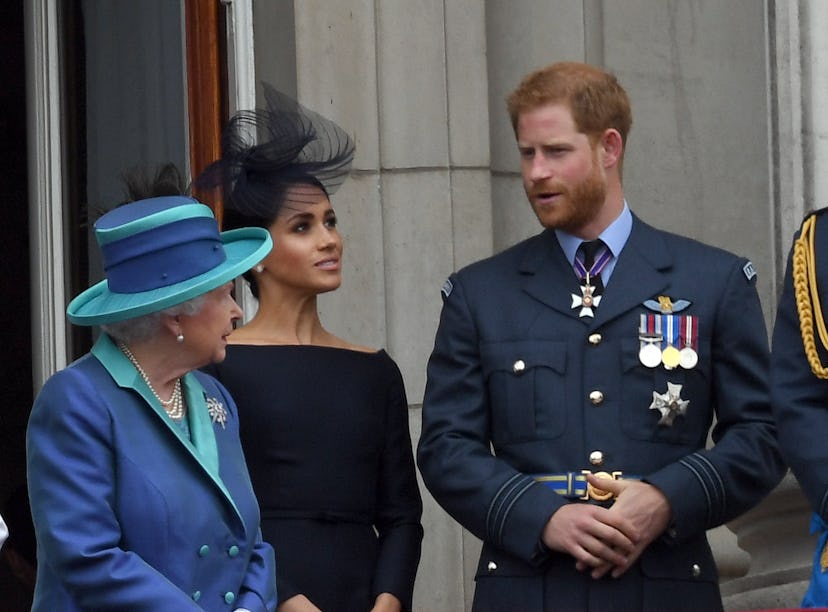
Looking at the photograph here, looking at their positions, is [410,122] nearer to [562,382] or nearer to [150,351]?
[562,382]

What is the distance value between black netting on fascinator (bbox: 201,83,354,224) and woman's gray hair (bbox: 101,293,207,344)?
0.94 m

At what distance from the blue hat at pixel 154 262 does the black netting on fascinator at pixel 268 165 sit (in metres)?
0.84

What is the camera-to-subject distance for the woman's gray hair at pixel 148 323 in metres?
4.34

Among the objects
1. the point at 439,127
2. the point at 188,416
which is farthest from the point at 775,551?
the point at 188,416

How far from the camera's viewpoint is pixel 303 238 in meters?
5.28

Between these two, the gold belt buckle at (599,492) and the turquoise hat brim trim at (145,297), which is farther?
the gold belt buckle at (599,492)

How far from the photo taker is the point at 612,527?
4.72 meters

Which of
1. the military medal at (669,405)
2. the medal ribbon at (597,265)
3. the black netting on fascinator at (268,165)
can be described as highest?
the black netting on fascinator at (268,165)

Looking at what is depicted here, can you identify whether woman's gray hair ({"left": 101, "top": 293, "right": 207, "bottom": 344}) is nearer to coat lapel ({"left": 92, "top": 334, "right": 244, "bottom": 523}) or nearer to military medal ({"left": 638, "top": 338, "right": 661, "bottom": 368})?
coat lapel ({"left": 92, "top": 334, "right": 244, "bottom": 523})

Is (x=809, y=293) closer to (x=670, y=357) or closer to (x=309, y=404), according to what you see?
(x=670, y=357)

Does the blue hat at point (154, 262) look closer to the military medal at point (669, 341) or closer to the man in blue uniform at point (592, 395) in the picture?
the man in blue uniform at point (592, 395)

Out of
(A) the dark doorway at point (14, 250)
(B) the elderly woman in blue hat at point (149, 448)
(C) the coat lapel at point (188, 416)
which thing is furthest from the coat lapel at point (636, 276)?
(A) the dark doorway at point (14, 250)

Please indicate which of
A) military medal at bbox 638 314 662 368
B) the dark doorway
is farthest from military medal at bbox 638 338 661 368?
the dark doorway

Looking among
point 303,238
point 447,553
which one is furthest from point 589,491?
point 447,553
